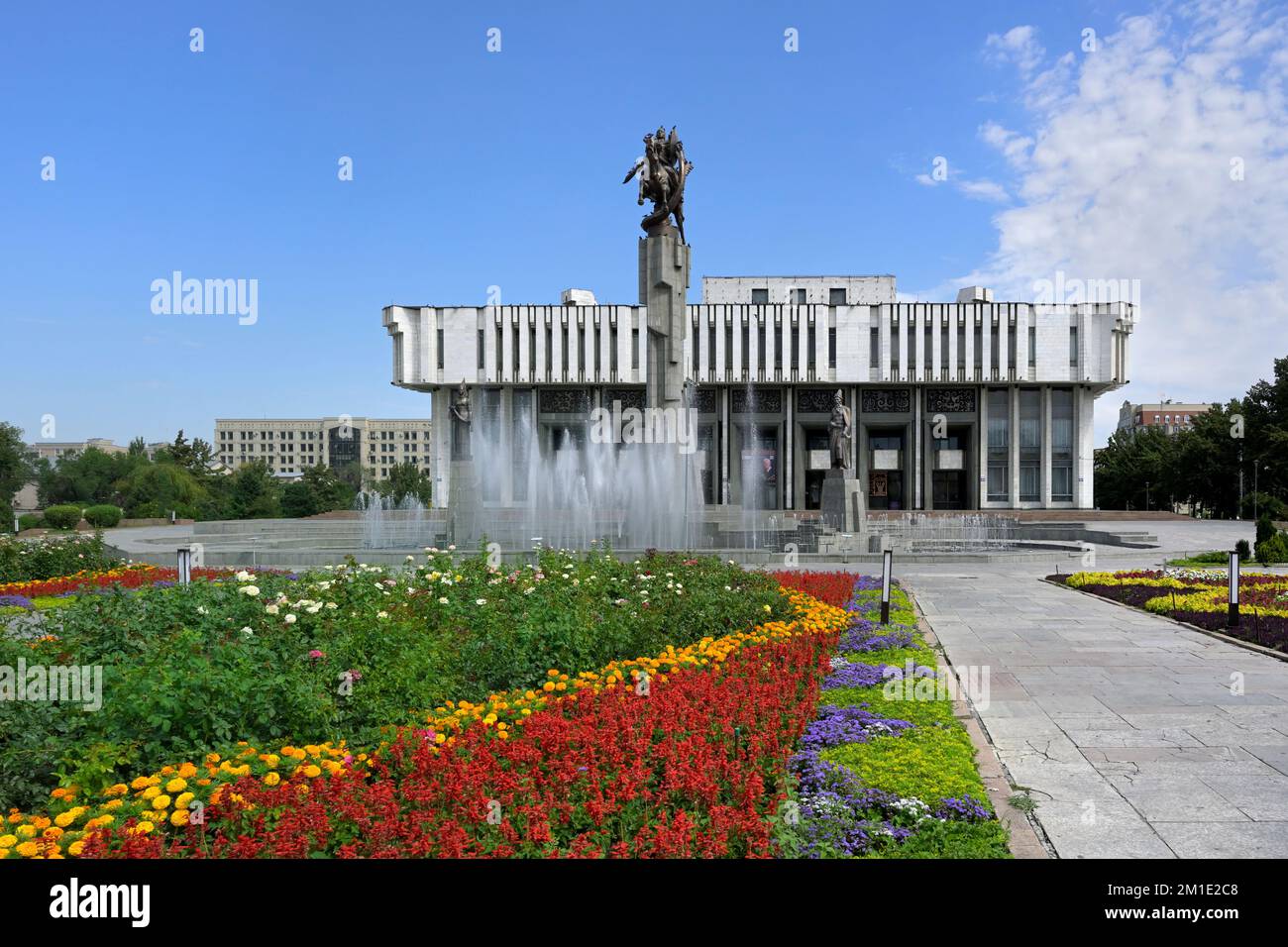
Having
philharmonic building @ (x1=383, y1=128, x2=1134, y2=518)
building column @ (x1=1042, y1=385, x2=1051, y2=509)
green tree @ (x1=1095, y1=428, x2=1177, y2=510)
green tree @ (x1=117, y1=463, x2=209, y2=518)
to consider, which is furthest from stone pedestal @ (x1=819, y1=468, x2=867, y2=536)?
green tree @ (x1=1095, y1=428, x2=1177, y2=510)

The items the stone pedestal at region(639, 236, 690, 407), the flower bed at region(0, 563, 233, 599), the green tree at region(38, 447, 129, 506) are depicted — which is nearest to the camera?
the flower bed at region(0, 563, 233, 599)

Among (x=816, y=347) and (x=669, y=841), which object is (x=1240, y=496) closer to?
(x=816, y=347)

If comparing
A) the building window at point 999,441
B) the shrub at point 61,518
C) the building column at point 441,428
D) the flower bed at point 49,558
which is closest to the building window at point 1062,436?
the building window at point 999,441

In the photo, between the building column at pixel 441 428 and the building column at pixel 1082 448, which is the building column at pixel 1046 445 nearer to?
the building column at pixel 1082 448

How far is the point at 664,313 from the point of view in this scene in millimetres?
22500

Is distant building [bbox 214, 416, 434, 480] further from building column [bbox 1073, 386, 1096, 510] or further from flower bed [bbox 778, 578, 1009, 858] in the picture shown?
flower bed [bbox 778, 578, 1009, 858]

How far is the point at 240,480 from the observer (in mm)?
53500

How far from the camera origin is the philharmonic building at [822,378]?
5684 cm

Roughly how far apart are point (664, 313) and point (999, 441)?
43.4m

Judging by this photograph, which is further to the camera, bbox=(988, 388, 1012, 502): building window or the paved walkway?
bbox=(988, 388, 1012, 502): building window

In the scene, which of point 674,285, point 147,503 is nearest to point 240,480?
point 147,503

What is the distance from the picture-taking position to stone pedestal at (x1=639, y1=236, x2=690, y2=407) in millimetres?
22406

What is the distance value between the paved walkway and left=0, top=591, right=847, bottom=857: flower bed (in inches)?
67.6

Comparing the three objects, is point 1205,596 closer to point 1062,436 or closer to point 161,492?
point 1062,436
